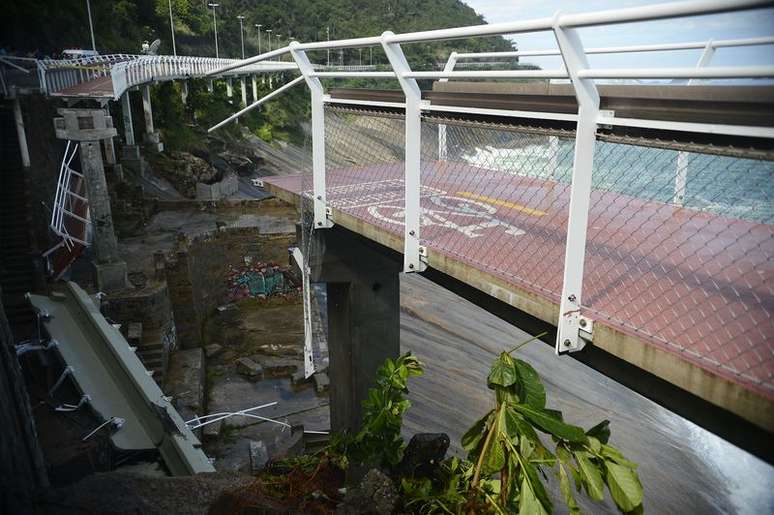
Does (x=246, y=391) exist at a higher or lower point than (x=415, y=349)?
higher

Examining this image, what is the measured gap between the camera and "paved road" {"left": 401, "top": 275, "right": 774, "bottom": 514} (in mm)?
12953

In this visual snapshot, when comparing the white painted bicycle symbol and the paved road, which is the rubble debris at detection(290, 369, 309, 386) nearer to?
the paved road

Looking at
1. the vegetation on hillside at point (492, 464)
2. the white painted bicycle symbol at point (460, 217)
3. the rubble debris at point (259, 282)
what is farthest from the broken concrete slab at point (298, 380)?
the vegetation on hillside at point (492, 464)

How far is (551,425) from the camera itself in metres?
2.44

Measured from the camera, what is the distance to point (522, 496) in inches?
93.5

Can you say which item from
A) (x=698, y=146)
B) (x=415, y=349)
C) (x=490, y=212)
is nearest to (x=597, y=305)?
(x=698, y=146)

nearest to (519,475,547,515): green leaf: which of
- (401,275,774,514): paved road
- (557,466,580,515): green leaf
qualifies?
(557,466,580,515): green leaf

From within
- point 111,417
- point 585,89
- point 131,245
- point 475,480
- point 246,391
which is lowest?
point 246,391

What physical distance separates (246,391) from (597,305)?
1190 centimetres

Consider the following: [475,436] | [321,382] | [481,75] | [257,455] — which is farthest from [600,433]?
[321,382]

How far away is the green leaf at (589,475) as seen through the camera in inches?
92.6

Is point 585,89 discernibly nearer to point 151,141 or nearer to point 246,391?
point 246,391

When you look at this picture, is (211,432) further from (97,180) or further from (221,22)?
(221,22)

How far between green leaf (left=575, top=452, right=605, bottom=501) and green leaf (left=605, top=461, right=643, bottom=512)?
0.04 m
